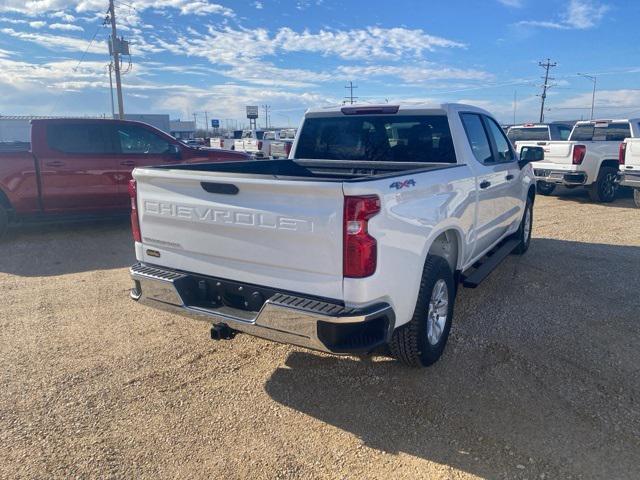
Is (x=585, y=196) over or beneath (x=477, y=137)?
beneath

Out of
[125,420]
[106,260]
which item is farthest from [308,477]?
[106,260]

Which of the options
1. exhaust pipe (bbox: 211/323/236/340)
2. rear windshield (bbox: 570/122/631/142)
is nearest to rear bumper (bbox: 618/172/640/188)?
rear windshield (bbox: 570/122/631/142)

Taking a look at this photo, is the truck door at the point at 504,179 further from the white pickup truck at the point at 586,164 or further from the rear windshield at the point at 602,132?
the rear windshield at the point at 602,132

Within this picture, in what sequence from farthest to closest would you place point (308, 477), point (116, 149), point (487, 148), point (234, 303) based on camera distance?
point (116, 149), point (487, 148), point (234, 303), point (308, 477)

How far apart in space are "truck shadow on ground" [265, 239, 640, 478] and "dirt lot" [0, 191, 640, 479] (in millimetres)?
11

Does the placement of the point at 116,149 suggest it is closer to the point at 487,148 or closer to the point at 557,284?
the point at 487,148

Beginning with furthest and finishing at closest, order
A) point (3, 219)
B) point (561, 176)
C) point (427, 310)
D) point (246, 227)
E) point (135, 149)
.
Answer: point (561, 176)
point (135, 149)
point (3, 219)
point (427, 310)
point (246, 227)

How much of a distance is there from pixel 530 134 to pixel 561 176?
15.8 feet

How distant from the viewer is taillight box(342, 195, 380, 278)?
8.67 feet

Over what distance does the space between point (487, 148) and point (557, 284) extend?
6.01 ft

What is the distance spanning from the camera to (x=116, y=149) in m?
8.45

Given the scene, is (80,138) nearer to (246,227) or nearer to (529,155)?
(246,227)

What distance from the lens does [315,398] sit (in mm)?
3332

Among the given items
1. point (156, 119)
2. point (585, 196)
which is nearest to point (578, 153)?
point (585, 196)
